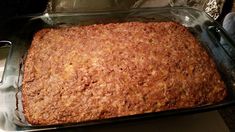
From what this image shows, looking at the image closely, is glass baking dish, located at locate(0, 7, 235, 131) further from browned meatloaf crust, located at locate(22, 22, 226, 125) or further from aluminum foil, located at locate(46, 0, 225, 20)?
aluminum foil, located at locate(46, 0, 225, 20)

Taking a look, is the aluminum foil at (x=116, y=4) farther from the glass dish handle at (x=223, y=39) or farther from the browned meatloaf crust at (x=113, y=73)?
the glass dish handle at (x=223, y=39)

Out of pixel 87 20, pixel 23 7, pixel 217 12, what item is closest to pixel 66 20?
pixel 87 20

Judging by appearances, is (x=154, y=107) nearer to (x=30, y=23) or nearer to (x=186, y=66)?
(x=186, y=66)

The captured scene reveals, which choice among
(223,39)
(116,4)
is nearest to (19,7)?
(116,4)

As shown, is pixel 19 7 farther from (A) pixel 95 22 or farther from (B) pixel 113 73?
(B) pixel 113 73

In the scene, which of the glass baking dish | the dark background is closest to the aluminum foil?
the dark background
